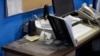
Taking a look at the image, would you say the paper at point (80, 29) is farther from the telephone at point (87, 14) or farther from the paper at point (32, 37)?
the paper at point (32, 37)

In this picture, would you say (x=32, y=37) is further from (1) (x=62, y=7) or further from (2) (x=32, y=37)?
(1) (x=62, y=7)

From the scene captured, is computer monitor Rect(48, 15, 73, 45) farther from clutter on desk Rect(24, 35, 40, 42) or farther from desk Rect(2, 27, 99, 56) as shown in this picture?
clutter on desk Rect(24, 35, 40, 42)

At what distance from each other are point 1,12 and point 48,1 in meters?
0.78

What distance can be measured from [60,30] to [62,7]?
0.60 m

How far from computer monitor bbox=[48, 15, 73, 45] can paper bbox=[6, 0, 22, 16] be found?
0.41 meters

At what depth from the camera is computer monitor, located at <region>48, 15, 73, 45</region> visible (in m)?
1.74

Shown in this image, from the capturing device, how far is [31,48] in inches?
71.0

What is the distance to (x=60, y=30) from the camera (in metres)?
1.82

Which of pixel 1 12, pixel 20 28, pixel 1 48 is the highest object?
pixel 1 12

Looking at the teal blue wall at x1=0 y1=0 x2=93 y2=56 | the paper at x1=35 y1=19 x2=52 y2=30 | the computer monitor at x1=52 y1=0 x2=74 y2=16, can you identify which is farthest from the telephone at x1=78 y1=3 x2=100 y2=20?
the teal blue wall at x1=0 y1=0 x2=93 y2=56

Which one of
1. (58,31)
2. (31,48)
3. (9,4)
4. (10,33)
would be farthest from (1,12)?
(58,31)

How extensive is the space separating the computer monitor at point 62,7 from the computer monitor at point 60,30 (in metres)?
0.42

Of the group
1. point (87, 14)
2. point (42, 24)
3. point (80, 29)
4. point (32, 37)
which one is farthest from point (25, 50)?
point (87, 14)

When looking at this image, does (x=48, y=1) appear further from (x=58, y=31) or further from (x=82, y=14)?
(x=58, y=31)
